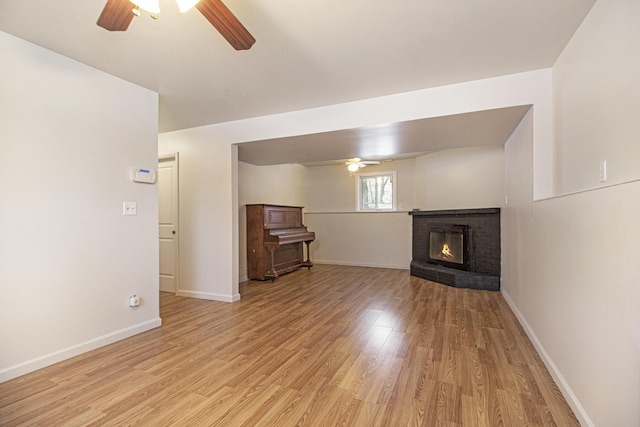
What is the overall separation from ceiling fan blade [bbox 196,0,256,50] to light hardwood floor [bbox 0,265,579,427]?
2108mm

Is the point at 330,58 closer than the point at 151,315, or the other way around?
the point at 330,58

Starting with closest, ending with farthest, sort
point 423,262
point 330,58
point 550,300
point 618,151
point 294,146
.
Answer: point 618,151 < point 550,300 < point 330,58 < point 294,146 < point 423,262

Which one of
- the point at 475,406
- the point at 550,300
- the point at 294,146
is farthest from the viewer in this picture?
the point at 294,146

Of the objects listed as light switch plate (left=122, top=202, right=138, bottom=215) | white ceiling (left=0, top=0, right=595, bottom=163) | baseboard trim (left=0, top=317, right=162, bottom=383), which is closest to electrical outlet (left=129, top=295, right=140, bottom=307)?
baseboard trim (left=0, top=317, right=162, bottom=383)

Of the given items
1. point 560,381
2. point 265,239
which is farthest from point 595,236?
point 265,239

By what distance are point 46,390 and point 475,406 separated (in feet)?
8.78

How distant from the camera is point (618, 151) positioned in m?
1.48

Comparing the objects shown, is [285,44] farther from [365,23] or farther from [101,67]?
[101,67]

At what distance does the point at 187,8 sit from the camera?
52.8 inches

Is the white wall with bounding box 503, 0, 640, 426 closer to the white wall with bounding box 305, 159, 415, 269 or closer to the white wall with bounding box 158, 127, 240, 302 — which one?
the white wall with bounding box 158, 127, 240, 302

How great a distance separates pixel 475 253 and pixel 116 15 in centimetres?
504

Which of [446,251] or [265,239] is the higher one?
[265,239]

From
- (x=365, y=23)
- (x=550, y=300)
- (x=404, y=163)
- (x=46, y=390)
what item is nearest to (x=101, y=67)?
(x=365, y=23)

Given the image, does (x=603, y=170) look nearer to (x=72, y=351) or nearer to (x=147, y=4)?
(x=147, y=4)
